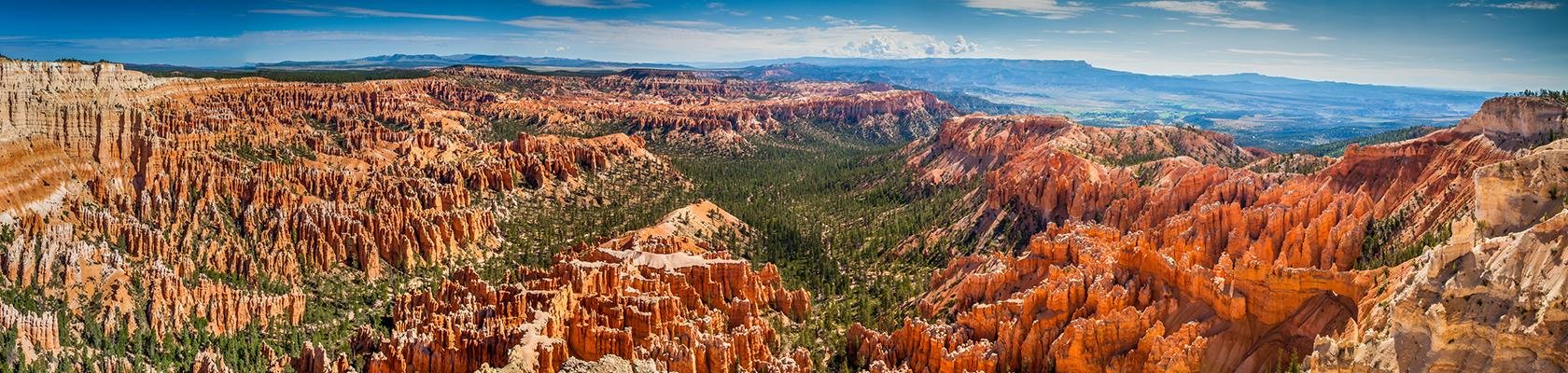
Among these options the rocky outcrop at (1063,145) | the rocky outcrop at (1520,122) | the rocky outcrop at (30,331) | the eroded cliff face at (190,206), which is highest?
the rocky outcrop at (1520,122)

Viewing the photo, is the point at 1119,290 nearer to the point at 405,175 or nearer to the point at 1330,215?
the point at 1330,215

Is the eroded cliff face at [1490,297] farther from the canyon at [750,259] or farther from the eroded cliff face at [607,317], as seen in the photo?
the eroded cliff face at [607,317]

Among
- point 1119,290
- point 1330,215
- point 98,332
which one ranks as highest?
point 1330,215

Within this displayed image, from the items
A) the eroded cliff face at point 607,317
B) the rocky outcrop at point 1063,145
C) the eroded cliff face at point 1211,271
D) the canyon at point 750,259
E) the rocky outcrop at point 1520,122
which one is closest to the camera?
the canyon at point 750,259

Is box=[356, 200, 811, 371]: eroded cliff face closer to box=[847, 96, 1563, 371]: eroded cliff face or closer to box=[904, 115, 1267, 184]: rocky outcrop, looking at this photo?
box=[847, 96, 1563, 371]: eroded cliff face

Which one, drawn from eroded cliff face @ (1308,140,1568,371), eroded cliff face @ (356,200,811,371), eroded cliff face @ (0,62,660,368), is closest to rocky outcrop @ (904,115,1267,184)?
eroded cliff face @ (356,200,811,371)

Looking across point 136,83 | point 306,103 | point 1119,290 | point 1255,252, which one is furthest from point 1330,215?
point 306,103

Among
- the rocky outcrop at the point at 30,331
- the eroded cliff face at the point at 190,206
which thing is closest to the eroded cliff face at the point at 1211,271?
the eroded cliff face at the point at 190,206
